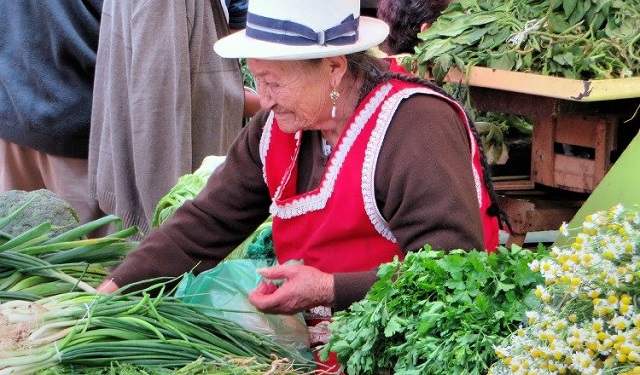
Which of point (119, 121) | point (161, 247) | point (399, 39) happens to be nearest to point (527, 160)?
point (399, 39)

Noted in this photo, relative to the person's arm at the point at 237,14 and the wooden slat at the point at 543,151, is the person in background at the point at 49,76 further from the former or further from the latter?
the wooden slat at the point at 543,151

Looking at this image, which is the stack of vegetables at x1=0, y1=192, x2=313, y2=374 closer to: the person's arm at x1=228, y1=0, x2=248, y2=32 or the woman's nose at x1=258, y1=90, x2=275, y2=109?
the woman's nose at x1=258, y1=90, x2=275, y2=109

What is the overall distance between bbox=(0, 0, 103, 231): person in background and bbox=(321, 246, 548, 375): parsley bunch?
8.99ft

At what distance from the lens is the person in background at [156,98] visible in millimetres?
4156

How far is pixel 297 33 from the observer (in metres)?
2.52

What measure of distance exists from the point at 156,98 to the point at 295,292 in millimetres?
2062

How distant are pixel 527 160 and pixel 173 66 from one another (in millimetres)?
1679

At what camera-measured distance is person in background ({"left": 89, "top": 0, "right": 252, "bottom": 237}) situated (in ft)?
13.6

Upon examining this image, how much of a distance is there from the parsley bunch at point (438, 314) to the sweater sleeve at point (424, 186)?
1.04ft

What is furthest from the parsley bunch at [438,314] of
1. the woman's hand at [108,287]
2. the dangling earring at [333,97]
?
the woman's hand at [108,287]

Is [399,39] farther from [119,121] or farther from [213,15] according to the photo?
[119,121]

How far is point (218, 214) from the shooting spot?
2982 mm

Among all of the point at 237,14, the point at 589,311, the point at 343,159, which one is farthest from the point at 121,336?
the point at 237,14

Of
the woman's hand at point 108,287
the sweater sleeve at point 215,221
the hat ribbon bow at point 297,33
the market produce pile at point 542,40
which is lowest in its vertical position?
the woman's hand at point 108,287
